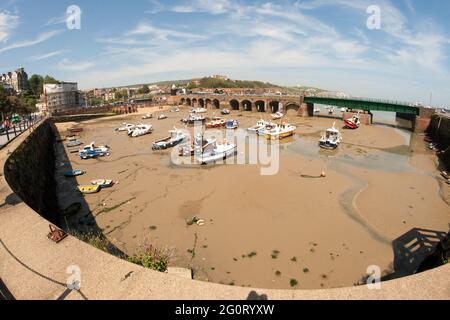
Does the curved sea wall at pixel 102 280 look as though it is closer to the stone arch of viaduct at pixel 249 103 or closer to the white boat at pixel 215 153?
the white boat at pixel 215 153

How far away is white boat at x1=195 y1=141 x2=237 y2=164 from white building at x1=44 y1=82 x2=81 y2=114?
69450 millimetres

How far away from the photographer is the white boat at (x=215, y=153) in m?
30.5

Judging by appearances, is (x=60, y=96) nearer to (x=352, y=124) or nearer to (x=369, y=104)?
(x=352, y=124)

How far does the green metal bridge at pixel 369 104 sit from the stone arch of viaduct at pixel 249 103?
10.2 ft

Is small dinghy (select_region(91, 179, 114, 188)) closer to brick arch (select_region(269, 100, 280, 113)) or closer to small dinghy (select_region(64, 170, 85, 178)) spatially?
small dinghy (select_region(64, 170, 85, 178))

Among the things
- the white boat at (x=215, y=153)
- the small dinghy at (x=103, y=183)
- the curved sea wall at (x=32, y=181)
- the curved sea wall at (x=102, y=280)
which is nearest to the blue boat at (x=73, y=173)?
the curved sea wall at (x=32, y=181)

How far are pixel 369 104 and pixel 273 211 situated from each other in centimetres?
5169

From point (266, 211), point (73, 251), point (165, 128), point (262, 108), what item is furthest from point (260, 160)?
point (262, 108)

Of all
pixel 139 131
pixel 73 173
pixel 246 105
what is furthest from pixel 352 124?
pixel 73 173

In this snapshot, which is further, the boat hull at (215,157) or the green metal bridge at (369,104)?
the green metal bridge at (369,104)

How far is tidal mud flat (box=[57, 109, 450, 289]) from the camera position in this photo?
13742 millimetres

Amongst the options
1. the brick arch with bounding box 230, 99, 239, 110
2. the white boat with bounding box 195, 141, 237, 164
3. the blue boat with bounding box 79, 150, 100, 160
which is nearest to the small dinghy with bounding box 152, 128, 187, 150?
the white boat with bounding box 195, 141, 237, 164
